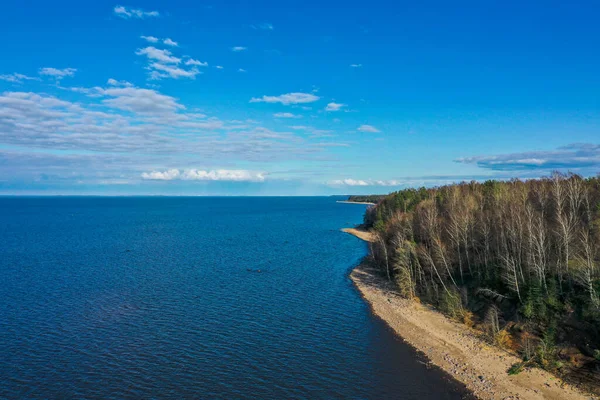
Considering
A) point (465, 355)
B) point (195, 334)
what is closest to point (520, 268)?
point (465, 355)

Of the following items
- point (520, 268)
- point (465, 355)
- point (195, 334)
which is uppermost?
point (520, 268)

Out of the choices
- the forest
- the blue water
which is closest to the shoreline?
the forest

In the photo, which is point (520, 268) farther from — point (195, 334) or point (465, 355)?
point (195, 334)

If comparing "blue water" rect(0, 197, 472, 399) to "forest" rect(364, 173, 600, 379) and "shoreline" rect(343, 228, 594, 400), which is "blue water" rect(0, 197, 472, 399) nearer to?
"shoreline" rect(343, 228, 594, 400)

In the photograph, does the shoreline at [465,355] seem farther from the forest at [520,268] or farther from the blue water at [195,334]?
the blue water at [195,334]

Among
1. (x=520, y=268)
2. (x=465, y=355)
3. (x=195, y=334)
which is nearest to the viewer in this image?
(x=465, y=355)

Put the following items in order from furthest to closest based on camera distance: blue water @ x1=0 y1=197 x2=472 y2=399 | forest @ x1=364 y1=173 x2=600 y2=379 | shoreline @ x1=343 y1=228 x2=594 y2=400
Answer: forest @ x1=364 y1=173 x2=600 y2=379 → blue water @ x1=0 y1=197 x2=472 y2=399 → shoreline @ x1=343 y1=228 x2=594 y2=400

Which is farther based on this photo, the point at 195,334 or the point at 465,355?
the point at 195,334
